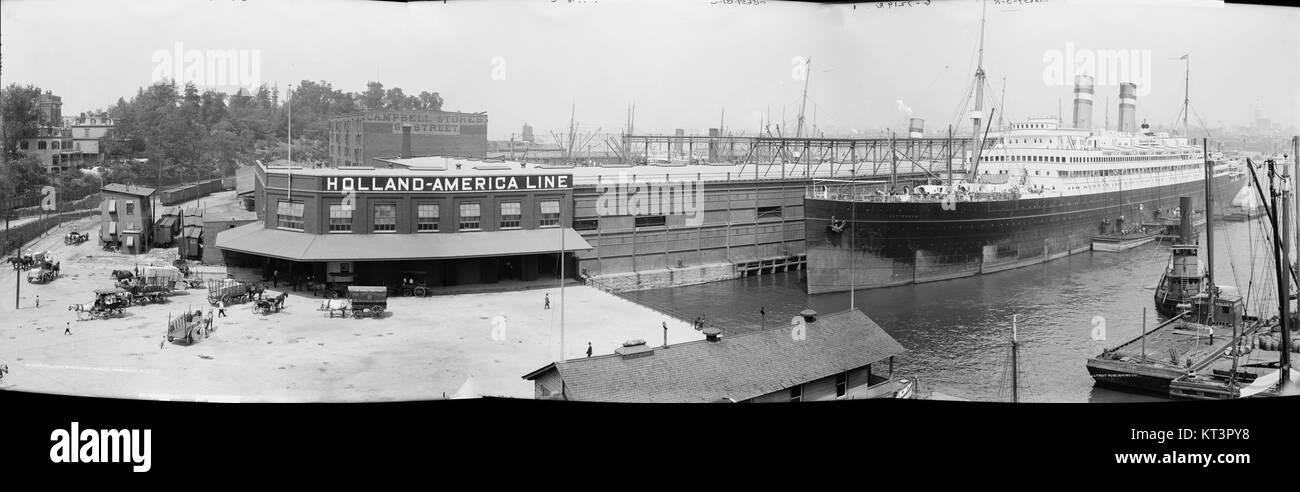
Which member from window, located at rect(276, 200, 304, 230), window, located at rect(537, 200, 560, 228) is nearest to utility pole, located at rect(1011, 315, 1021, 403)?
window, located at rect(537, 200, 560, 228)

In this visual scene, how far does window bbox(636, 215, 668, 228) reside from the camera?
47.0 meters

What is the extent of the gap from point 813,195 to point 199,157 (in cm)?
4053

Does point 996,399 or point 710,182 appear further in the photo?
point 710,182

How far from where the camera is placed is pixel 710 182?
48.9 metres

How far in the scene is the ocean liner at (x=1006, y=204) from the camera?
45.8 meters

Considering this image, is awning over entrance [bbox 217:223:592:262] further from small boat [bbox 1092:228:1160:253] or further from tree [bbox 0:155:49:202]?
small boat [bbox 1092:228:1160:253]

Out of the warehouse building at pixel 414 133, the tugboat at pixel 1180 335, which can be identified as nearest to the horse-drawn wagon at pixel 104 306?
the tugboat at pixel 1180 335

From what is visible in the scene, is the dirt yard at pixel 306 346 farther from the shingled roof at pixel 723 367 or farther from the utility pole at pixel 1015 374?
the utility pole at pixel 1015 374

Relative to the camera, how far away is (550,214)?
4094cm

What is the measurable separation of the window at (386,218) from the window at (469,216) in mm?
2308
